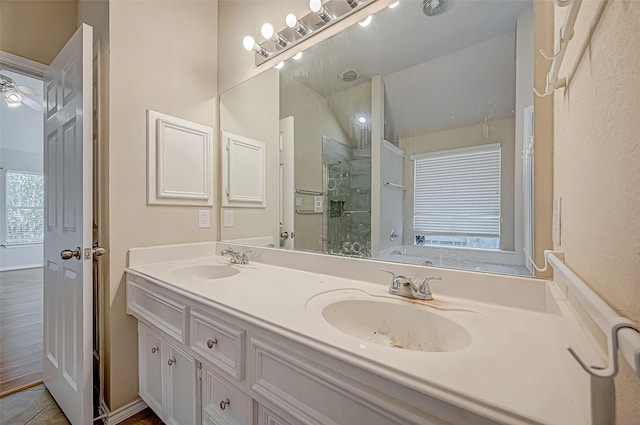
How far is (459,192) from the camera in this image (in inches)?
40.4

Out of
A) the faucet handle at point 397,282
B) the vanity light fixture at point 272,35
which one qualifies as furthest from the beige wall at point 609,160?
the vanity light fixture at point 272,35

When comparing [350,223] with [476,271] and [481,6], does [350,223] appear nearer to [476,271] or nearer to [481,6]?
[476,271]

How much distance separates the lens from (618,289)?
1.19 ft

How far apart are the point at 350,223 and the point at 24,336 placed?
3137mm

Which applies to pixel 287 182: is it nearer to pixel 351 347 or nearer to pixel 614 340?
pixel 351 347

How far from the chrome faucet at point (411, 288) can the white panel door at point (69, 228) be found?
4.49ft

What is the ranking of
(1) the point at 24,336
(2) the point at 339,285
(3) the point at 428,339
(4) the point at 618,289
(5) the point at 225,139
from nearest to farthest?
(4) the point at 618,289 → (3) the point at 428,339 → (2) the point at 339,285 → (5) the point at 225,139 → (1) the point at 24,336

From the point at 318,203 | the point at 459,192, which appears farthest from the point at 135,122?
the point at 459,192

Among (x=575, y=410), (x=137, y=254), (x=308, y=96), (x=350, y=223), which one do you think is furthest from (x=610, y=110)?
(x=137, y=254)

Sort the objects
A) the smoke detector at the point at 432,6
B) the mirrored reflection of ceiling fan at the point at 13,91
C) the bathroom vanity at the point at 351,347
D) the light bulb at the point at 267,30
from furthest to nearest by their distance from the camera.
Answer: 1. the mirrored reflection of ceiling fan at the point at 13,91
2. the light bulb at the point at 267,30
3. the smoke detector at the point at 432,6
4. the bathroom vanity at the point at 351,347

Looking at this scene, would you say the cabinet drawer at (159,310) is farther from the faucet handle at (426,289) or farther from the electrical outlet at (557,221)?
the electrical outlet at (557,221)

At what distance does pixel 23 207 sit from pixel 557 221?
7807 millimetres

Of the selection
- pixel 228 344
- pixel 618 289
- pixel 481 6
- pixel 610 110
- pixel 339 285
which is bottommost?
pixel 228 344

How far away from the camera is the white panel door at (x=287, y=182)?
1560mm
